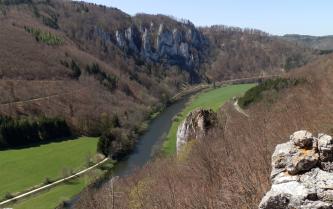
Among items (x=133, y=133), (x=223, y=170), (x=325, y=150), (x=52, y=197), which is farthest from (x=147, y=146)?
(x=325, y=150)

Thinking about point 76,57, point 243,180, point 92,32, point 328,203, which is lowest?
point 243,180

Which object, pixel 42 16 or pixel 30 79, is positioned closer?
pixel 30 79

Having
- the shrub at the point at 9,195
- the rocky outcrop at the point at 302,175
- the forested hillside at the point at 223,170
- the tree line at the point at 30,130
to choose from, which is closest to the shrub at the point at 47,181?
Result: the shrub at the point at 9,195

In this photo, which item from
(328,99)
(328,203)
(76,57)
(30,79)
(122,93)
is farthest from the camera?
(76,57)

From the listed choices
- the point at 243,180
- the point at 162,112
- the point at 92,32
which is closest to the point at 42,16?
the point at 92,32

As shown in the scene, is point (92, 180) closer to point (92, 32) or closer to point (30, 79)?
point (30, 79)

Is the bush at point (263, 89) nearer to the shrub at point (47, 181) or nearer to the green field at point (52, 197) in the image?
the green field at point (52, 197)
